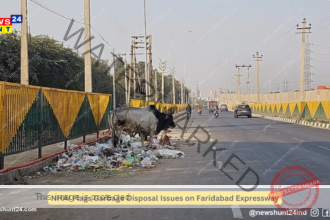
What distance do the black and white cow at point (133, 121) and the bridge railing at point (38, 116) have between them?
139cm

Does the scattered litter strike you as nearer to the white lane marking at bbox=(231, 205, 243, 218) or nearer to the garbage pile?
the garbage pile

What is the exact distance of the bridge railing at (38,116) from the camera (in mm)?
9047

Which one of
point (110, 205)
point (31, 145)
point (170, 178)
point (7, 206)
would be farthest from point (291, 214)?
point (31, 145)

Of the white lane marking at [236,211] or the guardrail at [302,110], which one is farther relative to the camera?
the guardrail at [302,110]

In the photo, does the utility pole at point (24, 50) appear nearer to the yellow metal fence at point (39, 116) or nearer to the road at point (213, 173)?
the yellow metal fence at point (39, 116)

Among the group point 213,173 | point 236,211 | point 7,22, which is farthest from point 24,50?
point 236,211

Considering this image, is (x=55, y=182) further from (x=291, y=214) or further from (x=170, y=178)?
(x=291, y=214)

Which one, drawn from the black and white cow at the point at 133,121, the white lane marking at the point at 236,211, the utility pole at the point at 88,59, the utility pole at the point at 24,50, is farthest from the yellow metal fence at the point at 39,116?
the white lane marking at the point at 236,211

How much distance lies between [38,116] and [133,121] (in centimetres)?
461

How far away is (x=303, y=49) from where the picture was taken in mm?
42906

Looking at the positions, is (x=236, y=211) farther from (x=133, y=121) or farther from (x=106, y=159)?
(x=133, y=121)

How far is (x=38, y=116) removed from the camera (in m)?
11.1

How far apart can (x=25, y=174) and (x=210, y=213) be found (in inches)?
214

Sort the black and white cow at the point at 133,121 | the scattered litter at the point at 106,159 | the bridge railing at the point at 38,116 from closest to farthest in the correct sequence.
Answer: the bridge railing at the point at 38,116, the scattered litter at the point at 106,159, the black and white cow at the point at 133,121
